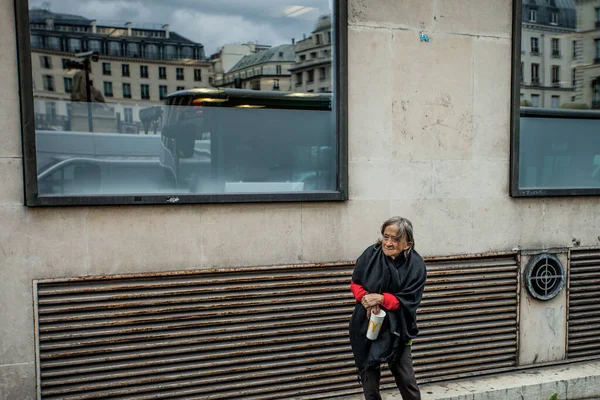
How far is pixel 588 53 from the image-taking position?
6.64 meters

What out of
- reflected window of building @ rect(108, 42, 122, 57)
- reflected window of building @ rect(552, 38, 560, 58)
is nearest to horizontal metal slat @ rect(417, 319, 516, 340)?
reflected window of building @ rect(552, 38, 560, 58)

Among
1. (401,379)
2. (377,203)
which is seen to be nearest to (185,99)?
(377,203)

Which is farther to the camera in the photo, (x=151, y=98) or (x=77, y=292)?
(x=151, y=98)

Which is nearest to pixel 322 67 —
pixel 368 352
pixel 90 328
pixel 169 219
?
pixel 169 219

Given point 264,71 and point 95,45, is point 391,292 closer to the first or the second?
point 264,71

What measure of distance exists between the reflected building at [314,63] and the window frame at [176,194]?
0.31 ft

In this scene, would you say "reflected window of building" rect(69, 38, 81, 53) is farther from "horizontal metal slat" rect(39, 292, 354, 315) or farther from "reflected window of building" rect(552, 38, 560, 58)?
"reflected window of building" rect(552, 38, 560, 58)

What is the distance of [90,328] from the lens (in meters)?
4.64

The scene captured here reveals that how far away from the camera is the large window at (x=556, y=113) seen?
Answer: 19.9 feet

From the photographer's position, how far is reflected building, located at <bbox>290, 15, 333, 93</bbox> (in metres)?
5.52

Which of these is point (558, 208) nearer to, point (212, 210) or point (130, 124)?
point (212, 210)

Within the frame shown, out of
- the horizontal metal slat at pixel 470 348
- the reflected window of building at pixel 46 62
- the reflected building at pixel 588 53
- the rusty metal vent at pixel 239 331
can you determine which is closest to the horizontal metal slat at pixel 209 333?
the rusty metal vent at pixel 239 331

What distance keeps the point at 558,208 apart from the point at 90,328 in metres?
4.64

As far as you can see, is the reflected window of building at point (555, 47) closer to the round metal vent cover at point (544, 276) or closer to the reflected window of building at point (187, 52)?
the round metal vent cover at point (544, 276)
